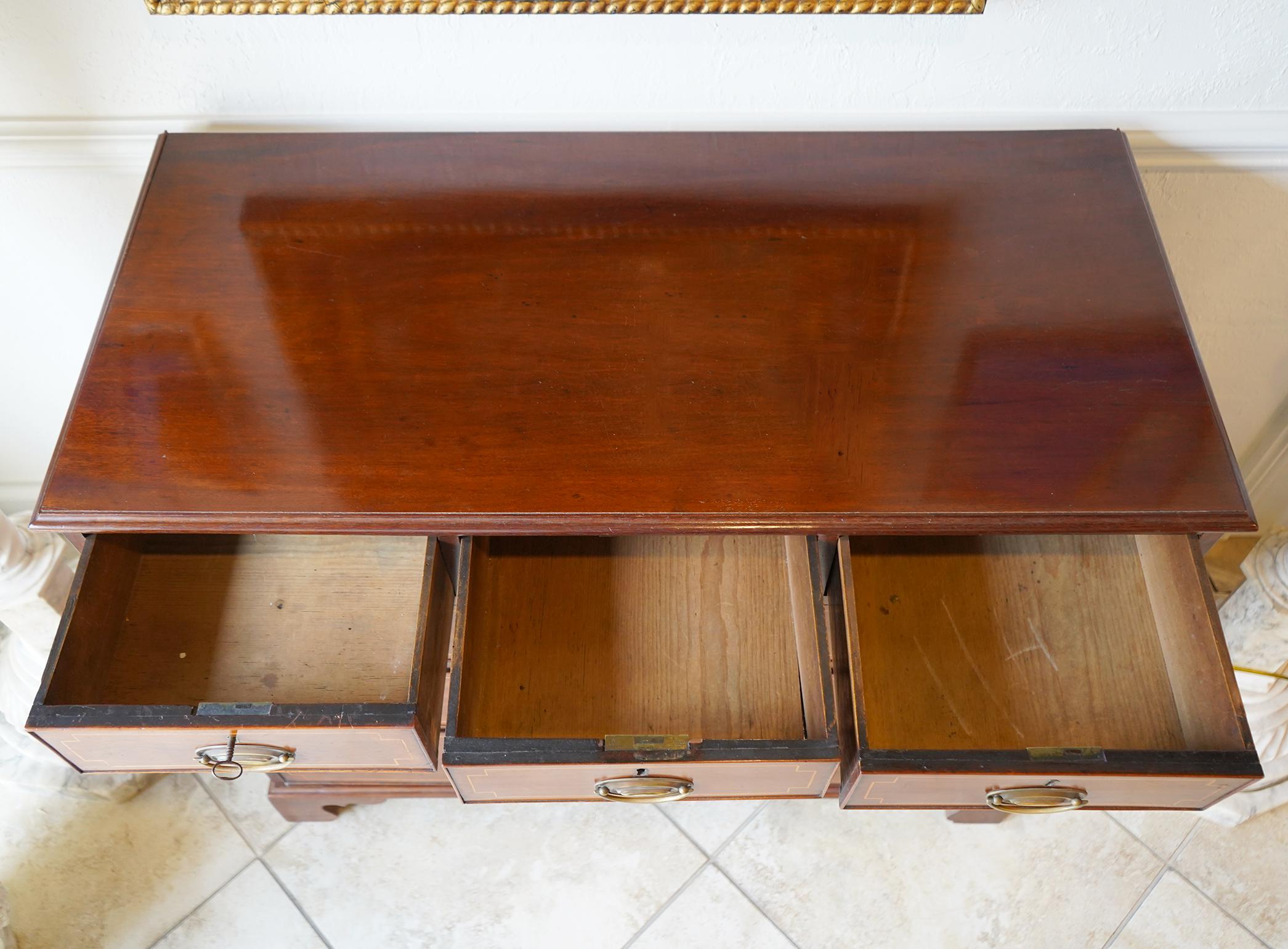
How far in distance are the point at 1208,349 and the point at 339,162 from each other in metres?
1.07

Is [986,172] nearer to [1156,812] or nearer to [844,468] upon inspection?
[844,468]

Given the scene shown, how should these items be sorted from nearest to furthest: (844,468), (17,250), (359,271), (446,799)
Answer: (844,468) → (359,271) → (17,250) → (446,799)

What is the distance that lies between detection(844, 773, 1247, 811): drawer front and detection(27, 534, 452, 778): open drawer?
1.29 feet

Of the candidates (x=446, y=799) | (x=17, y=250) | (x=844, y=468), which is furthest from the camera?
(x=446, y=799)

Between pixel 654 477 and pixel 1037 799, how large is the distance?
0.42 meters

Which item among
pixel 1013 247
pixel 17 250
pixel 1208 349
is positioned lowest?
pixel 1208 349

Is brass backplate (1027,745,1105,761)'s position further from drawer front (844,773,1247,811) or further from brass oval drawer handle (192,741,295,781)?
brass oval drawer handle (192,741,295,781)

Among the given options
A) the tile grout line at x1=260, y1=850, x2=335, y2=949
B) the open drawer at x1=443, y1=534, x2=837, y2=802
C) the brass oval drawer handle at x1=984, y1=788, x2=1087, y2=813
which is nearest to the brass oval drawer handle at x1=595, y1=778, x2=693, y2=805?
the open drawer at x1=443, y1=534, x2=837, y2=802

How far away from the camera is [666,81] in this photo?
92 centimetres

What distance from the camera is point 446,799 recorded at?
1.17 m

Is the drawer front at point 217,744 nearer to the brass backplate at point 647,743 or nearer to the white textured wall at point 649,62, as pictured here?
the brass backplate at point 647,743

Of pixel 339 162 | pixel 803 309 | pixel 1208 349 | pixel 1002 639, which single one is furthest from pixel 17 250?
pixel 1208 349

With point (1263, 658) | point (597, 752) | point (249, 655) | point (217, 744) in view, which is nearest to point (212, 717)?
point (217, 744)

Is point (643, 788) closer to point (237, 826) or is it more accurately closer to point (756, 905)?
point (756, 905)
